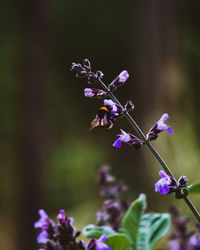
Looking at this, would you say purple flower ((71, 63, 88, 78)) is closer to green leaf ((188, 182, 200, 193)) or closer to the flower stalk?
the flower stalk

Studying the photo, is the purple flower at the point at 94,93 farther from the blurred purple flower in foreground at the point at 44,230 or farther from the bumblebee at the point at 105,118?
the blurred purple flower in foreground at the point at 44,230

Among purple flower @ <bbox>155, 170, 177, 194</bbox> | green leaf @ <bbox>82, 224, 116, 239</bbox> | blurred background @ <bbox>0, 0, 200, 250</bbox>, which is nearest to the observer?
purple flower @ <bbox>155, 170, 177, 194</bbox>

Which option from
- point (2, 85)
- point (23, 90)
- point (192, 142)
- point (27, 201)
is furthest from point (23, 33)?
point (2, 85)

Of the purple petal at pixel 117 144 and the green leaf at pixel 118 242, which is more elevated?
the purple petal at pixel 117 144

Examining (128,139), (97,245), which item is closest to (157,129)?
(128,139)

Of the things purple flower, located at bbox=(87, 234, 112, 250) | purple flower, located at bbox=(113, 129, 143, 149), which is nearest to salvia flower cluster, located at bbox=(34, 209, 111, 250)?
purple flower, located at bbox=(87, 234, 112, 250)

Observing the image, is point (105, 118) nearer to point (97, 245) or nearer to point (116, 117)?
point (116, 117)

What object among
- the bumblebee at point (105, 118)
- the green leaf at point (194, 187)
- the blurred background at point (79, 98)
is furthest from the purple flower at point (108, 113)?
the blurred background at point (79, 98)
